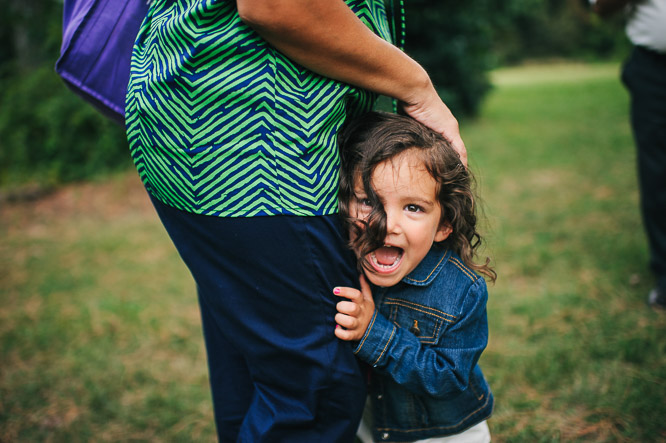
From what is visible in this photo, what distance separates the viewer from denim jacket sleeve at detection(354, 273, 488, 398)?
1207 mm

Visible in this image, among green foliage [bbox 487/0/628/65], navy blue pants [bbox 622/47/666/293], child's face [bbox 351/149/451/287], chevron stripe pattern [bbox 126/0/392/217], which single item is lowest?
green foliage [bbox 487/0/628/65]

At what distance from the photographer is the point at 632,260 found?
359 centimetres

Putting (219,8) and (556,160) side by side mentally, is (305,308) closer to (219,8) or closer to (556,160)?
(219,8)

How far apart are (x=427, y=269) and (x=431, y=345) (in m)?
0.19

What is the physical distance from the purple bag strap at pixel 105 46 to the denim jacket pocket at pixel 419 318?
0.87m

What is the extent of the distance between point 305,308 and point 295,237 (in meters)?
0.17

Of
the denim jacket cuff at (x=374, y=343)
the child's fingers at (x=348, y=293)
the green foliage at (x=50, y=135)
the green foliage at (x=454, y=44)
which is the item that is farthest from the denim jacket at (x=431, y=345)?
the green foliage at (x=50, y=135)

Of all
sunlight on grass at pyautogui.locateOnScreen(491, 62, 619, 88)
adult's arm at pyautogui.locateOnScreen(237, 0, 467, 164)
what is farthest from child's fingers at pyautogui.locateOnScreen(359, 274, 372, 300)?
sunlight on grass at pyautogui.locateOnScreen(491, 62, 619, 88)

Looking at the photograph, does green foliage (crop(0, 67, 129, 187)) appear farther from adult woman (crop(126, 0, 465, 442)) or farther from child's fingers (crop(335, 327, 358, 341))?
child's fingers (crop(335, 327, 358, 341))

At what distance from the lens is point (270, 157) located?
1.00 meters

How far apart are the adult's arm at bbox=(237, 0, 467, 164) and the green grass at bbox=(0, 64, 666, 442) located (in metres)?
0.43

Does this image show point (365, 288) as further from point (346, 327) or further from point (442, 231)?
point (442, 231)

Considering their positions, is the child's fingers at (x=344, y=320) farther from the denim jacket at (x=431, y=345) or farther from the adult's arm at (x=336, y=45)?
the adult's arm at (x=336, y=45)

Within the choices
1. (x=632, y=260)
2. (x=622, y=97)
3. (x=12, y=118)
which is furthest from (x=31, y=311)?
(x=622, y=97)
